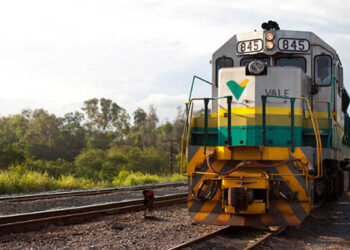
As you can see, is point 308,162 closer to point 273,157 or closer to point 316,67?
point 273,157

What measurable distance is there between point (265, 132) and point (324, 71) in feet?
6.40

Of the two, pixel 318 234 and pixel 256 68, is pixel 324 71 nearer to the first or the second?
pixel 256 68

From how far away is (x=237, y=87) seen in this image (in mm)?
6355

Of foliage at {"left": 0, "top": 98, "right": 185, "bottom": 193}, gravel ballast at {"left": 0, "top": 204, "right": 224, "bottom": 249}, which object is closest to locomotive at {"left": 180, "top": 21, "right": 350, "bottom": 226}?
gravel ballast at {"left": 0, "top": 204, "right": 224, "bottom": 249}

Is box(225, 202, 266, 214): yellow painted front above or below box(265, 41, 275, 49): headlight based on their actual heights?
below

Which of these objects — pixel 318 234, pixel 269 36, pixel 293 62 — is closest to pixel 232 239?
pixel 318 234

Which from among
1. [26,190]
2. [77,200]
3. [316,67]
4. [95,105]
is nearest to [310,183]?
[316,67]

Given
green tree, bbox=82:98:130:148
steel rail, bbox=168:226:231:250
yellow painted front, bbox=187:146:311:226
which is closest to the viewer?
steel rail, bbox=168:226:231:250

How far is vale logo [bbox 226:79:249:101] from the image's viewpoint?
6.33 meters

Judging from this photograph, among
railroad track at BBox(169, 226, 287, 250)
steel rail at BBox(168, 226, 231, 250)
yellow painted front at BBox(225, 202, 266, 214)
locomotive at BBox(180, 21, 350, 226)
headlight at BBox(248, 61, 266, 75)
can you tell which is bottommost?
railroad track at BBox(169, 226, 287, 250)

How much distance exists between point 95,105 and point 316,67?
50.9 m

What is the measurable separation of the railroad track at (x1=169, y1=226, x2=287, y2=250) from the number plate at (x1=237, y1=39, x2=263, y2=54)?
9.66 ft

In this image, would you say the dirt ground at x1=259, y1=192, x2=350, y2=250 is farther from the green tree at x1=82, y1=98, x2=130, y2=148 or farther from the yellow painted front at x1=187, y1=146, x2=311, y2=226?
the green tree at x1=82, y1=98, x2=130, y2=148

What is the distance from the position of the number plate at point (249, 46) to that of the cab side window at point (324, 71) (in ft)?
3.70
